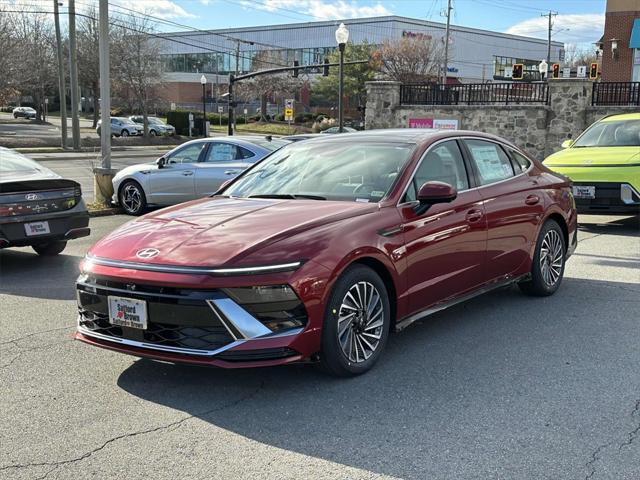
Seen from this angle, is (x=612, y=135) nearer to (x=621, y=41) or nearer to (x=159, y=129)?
(x=621, y=41)

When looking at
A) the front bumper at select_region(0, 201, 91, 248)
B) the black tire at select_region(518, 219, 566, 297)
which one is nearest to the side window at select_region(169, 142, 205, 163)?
the front bumper at select_region(0, 201, 91, 248)

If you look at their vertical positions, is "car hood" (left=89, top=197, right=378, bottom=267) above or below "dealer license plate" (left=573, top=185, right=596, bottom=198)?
above

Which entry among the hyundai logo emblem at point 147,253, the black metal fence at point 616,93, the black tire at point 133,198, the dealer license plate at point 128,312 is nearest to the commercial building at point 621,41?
the black metal fence at point 616,93

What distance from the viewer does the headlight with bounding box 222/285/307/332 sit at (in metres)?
3.86

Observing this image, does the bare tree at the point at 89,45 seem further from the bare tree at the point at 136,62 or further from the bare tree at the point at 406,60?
the bare tree at the point at 406,60

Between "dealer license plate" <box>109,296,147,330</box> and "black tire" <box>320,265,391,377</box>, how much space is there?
110 cm

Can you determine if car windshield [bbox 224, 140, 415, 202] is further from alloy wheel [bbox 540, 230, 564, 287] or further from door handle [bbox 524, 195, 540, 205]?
alloy wheel [bbox 540, 230, 564, 287]

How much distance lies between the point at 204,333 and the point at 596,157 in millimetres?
8914

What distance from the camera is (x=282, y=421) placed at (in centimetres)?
379

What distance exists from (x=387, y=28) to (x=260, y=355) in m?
83.2

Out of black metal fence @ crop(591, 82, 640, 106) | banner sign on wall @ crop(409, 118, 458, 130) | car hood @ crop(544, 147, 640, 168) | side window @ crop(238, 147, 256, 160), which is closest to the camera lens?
car hood @ crop(544, 147, 640, 168)

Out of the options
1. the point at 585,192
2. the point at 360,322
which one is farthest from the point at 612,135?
the point at 360,322

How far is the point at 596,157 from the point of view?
1089cm

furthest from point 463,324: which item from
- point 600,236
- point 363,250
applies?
point 600,236
